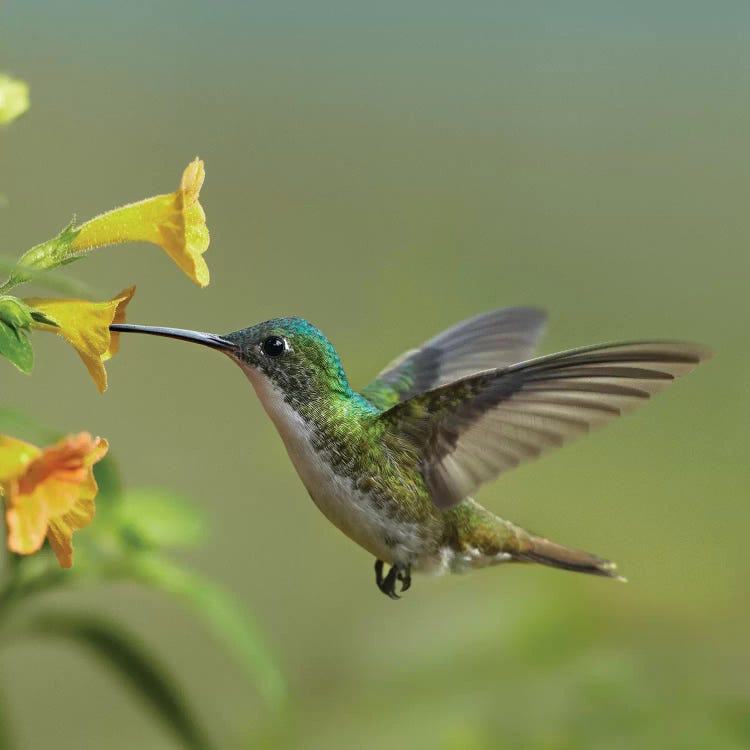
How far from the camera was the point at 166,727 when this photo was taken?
201cm

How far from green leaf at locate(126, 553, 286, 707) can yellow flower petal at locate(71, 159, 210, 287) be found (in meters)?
0.79

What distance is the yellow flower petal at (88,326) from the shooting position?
121cm

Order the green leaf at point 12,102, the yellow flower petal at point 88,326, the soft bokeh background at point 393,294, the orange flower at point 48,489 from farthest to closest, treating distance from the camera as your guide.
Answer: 1. the soft bokeh background at point 393,294
2. the green leaf at point 12,102
3. the yellow flower petal at point 88,326
4. the orange flower at point 48,489

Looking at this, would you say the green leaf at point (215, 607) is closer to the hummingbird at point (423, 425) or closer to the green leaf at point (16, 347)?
the hummingbird at point (423, 425)

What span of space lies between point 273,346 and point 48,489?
20.5 inches

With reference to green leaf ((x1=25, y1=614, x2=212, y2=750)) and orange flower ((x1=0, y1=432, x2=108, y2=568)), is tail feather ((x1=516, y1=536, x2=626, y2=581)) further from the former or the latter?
orange flower ((x1=0, y1=432, x2=108, y2=568))

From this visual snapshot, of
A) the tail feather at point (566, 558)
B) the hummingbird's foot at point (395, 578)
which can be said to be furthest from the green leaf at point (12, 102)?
the tail feather at point (566, 558)

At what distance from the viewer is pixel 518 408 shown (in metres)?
1.64

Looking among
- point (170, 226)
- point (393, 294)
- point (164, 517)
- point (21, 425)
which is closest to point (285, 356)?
point (170, 226)

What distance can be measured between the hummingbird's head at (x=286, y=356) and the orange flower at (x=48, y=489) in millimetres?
412

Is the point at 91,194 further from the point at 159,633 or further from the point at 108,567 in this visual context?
the point at 108,567

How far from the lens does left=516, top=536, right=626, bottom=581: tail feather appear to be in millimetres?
1784

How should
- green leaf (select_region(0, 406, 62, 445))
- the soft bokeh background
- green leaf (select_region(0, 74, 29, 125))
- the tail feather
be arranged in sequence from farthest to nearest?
1. the soft bokeh background
2. the tail feather
3. green leaf (select_region(0, 406, 62, 445))
4. green leaf (select_region(0, 74, 29, 125))

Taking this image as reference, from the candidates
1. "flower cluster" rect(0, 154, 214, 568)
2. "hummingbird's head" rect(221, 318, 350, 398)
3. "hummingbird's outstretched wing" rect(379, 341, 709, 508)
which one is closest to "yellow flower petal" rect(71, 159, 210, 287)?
"flower cluster" rect(0, 154, 214, 568)
